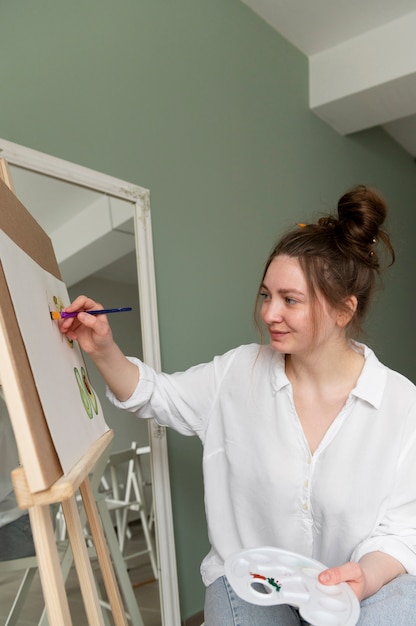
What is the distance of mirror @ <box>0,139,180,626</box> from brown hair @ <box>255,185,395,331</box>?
0.57 meters

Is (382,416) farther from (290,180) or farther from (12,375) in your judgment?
(290,180)

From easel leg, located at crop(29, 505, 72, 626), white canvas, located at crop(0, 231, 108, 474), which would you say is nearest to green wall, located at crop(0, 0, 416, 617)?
white canvas, located at crop(0, 231, 108, 474)

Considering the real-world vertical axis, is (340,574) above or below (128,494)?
above

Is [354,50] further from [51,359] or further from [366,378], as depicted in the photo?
[51,359]

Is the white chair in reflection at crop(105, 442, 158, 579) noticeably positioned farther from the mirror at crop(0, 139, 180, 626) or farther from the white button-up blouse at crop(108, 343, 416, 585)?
the white button-up blouse at crop(108, 343, 416, 585)

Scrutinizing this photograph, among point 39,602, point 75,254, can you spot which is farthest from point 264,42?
point 39,602

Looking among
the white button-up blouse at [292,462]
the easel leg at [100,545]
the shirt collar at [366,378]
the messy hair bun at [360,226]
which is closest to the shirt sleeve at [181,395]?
the white button-up blouse at [292,462]

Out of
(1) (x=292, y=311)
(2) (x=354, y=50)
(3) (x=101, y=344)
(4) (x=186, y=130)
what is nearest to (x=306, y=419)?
(1) (x=292, y=311)

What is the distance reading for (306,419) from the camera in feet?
4.50

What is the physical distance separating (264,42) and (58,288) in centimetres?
194

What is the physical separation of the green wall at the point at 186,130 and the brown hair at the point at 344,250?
699 millimetres

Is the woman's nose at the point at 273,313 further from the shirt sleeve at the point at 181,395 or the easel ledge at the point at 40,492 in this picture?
the easel ledge at the point at 40,492

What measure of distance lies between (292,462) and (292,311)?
0.33m

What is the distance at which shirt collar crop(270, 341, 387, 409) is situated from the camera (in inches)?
51.9
